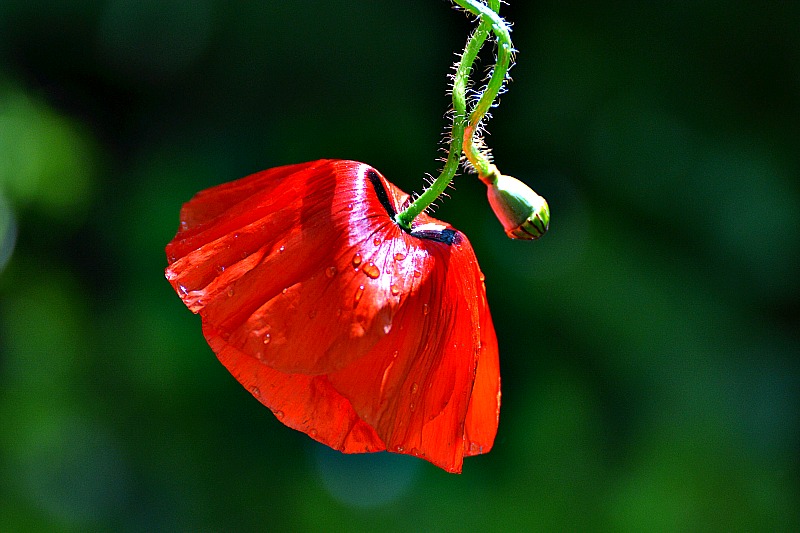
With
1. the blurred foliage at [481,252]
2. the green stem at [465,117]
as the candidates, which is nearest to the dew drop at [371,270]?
the green stem at [465,117]

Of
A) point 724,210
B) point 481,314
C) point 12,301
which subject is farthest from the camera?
point 724,210

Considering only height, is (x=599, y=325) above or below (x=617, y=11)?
A: below

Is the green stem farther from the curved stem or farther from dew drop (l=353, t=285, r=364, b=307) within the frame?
dew drop (l=353, t=285, r=364, b=307)

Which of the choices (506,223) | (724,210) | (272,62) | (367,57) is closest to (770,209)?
(724,210)

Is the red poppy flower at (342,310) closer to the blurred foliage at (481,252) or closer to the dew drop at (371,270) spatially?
the dew drop at (371,270)

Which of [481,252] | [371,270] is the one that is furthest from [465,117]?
[481,252]

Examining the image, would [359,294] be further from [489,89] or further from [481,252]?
[481,252]

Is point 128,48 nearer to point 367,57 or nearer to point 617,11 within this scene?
point 367,57

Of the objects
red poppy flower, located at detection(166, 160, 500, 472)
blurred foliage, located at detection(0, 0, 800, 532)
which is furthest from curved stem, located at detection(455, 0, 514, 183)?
blurred foliage, located at detection(0, 0, 800, 532)
